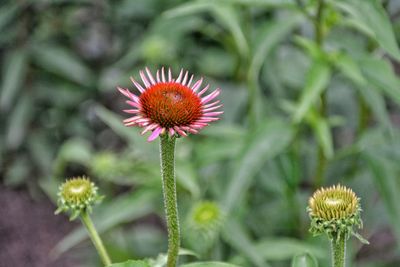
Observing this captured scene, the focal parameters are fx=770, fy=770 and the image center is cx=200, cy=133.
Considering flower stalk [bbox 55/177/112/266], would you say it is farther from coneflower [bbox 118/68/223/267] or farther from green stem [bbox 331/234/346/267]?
green stem [bbox 331/234/346/267]

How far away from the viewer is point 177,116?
2.80 feet

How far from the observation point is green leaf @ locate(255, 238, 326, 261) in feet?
5.51

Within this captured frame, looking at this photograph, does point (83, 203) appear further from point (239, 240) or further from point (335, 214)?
point (239, 240)

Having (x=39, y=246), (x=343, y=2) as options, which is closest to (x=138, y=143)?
(x=343, y=2)

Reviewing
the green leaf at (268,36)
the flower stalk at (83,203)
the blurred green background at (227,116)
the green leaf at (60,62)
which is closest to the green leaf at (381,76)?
the blurred green background at (227,116)

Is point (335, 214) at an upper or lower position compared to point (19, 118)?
lower

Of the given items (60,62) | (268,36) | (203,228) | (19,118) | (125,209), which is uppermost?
(60,62)

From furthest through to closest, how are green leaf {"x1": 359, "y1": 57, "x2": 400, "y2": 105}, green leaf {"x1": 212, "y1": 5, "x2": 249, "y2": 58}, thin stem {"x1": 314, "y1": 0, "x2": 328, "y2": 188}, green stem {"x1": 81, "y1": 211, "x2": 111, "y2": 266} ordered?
1. green leaf {"x1": 212, "y1": 5, "x2": 249, "y2": 58}
2. thin stem {"x1": 314, "y1": 0, "x2": 328, "y2": 188}
3. green leaf {"x1": 359, "y1": 57, "x2": 400, "y2": 105}
4. green stem {"x1": 81, "y1": 211, "x2": 111, "y2": 266}

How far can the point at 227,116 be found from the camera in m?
2.18

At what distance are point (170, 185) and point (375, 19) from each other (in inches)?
23.4

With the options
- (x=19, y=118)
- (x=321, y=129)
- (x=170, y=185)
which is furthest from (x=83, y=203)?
(x=19, y=118)

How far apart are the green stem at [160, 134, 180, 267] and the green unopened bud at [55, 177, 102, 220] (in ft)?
0.45

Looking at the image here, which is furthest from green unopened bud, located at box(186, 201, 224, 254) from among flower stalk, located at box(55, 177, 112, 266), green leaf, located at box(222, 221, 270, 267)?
flower stalk, located at box(55, 177, 112, 266)

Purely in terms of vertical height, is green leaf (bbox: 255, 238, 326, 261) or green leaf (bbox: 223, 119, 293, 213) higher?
green leaf (bbox: 223, 119, 293, 213)
